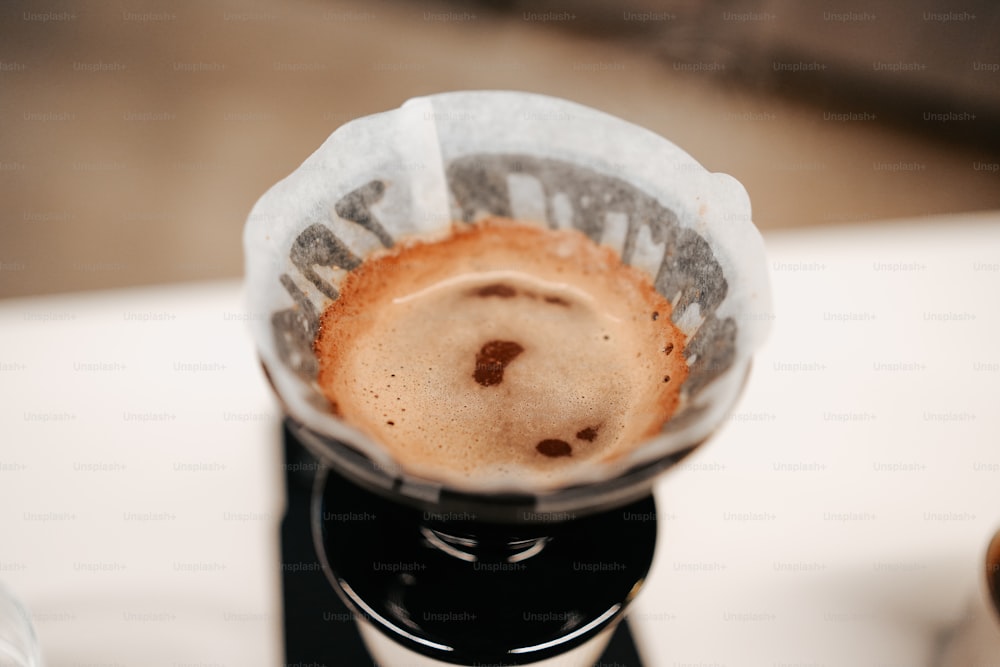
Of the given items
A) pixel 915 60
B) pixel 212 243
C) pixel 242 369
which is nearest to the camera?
pixel 242 369

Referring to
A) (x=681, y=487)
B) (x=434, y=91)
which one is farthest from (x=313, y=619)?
(x=434, y=91)

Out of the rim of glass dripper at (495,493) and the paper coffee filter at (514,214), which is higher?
the paper coffee filter at (514,214)

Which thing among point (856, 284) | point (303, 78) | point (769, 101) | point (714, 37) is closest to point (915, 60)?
point (769, 101)

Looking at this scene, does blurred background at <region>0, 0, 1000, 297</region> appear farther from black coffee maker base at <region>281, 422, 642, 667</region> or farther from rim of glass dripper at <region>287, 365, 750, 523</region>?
rim of glass dripper at <region>287, 365, 750, 523</region>

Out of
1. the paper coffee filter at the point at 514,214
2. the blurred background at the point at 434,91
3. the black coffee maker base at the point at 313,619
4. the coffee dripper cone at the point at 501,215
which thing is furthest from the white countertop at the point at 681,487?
the blurred background at the point at 434,91

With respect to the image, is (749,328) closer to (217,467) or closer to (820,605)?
(820,605)

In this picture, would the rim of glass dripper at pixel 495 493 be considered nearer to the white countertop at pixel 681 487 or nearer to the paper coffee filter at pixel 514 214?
the paper coffee filter at pixel 514 214

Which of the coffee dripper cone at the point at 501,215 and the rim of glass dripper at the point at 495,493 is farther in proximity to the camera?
the coffee dripper cone at the point at 501,215
